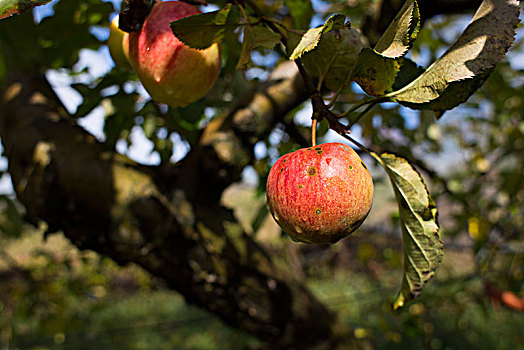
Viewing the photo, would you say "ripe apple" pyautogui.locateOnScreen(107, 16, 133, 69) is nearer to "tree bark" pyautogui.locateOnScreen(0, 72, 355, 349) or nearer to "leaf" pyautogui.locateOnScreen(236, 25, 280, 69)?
"leaf" pyautogui.locateOnScreen(236, 25, 280, 69)

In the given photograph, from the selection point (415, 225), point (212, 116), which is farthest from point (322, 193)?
point (212, 116)

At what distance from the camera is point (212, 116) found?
1.29 metres

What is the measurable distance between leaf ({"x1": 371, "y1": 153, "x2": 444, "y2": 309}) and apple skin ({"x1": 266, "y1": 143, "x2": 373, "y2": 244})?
0.06m

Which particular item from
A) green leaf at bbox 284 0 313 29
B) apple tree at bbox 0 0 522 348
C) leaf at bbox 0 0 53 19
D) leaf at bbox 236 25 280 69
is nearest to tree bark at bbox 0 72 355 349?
apple tree at bbox 0 0 522 348

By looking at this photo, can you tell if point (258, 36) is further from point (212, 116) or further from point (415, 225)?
point (212, 116)

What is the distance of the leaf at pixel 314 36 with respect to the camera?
1.36ft

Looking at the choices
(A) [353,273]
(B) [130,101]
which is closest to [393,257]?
(B) [130,101]

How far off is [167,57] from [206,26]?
111 mm

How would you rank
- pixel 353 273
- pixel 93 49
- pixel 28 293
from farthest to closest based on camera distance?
pixel 353 273 < pixel 28 293 < pixel 93 49

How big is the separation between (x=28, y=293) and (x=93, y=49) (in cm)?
153

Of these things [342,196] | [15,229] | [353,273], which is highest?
[342,196]

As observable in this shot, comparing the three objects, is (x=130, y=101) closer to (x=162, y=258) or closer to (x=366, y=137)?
(x=162, y=258)

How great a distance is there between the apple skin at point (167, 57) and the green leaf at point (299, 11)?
16cm

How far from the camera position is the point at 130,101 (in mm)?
969
